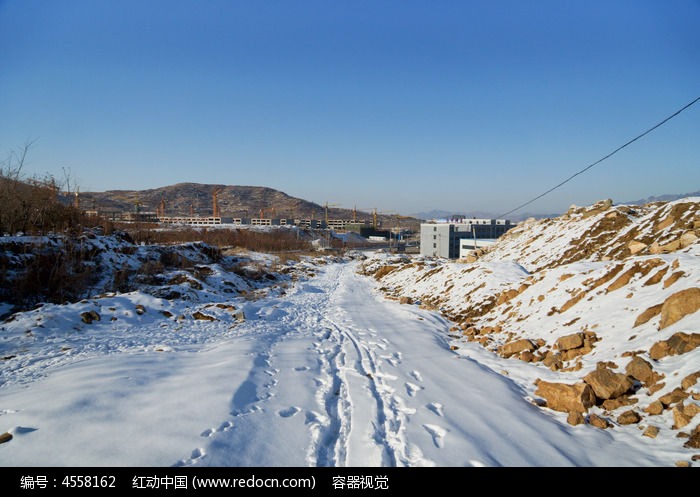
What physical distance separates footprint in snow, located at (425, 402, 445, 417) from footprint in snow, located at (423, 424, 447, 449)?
0.35 meters

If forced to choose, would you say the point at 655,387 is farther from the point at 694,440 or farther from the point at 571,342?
the point at 571,342

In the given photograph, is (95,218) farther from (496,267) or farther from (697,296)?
(697,296)

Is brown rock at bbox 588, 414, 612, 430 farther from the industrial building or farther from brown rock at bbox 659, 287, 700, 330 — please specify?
the industrial building

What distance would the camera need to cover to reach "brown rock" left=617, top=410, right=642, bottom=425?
142 inches

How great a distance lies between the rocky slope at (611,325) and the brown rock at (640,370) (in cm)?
1

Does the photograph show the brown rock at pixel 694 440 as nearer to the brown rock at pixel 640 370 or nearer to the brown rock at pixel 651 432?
the brown rock at pixel 651 432

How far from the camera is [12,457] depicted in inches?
114

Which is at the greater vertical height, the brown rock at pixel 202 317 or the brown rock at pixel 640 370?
the brown rock at pixel 640 370

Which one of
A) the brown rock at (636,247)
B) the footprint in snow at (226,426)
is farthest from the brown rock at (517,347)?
the brown rock at (636,247)

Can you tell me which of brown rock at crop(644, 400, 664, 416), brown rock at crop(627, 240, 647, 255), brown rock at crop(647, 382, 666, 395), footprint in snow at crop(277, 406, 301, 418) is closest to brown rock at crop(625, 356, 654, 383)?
brown rock at crop(647, 382, 666, 395)

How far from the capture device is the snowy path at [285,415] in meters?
3.11

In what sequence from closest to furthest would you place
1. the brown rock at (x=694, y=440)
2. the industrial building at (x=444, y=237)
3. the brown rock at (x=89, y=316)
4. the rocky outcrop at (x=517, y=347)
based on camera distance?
the brown rock at (x=694, y=440), the rocky outcrop at (x=517, y=347), the brown rock at (x=89, y=316), the industrial building at (x=444, y=237)

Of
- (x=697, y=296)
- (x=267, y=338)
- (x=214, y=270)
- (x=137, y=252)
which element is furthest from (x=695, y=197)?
(x=137, y=252)

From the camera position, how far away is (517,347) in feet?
20.6
